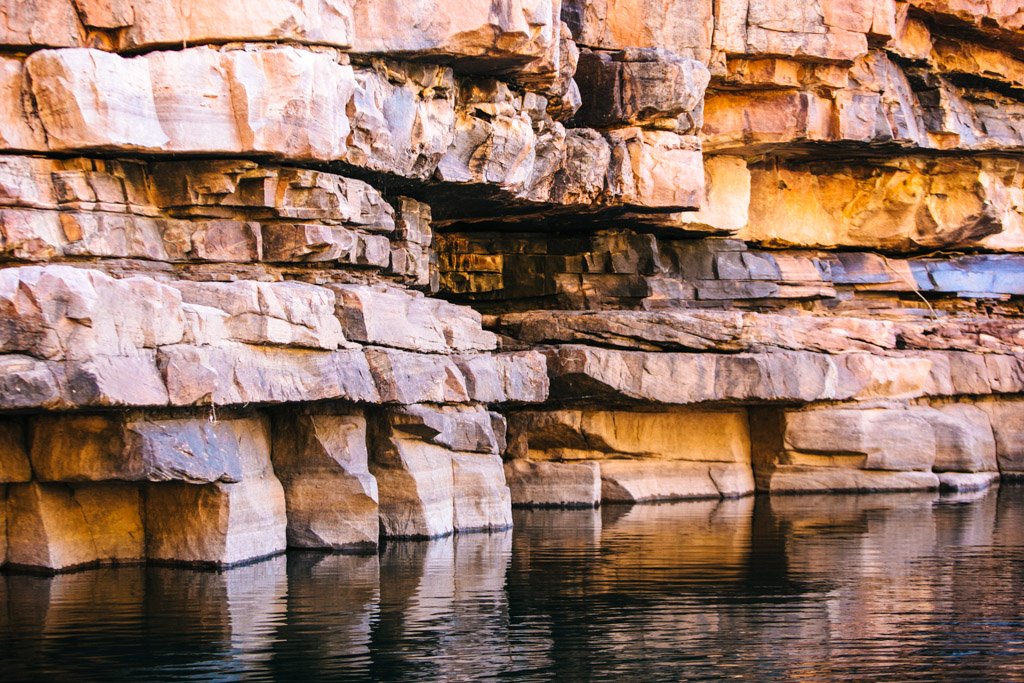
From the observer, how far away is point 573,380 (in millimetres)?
30625

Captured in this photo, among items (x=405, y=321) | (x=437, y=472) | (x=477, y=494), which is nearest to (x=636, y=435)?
(x=477, y=494)

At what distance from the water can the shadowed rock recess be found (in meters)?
1.72

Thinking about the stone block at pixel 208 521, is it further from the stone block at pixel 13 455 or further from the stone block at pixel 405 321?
the stone block at pixel 405 321

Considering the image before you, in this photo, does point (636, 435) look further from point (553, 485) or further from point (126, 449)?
point (126, 449)

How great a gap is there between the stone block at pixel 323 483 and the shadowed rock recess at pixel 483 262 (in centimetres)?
5

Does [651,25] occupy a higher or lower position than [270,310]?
higher

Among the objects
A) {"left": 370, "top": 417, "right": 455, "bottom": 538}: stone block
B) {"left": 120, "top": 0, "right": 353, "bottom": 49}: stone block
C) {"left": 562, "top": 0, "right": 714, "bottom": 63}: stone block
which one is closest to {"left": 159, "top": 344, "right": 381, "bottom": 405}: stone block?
{"left": 370, "top": 417, "right": 455, "bottom": 538}: stone block

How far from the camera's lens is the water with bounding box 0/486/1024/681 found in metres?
14.0

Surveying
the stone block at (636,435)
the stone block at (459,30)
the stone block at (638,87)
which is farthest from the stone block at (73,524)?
the stone block at (638,87)

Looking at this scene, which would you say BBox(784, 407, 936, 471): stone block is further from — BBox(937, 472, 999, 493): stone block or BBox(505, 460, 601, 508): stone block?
BBox(505, 460, 601, 508): stone block

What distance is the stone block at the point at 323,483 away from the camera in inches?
860

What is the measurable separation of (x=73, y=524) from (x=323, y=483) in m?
3.58

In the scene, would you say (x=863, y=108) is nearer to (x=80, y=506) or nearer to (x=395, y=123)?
(x=395, y=123)

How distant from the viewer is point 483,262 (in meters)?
33.4
